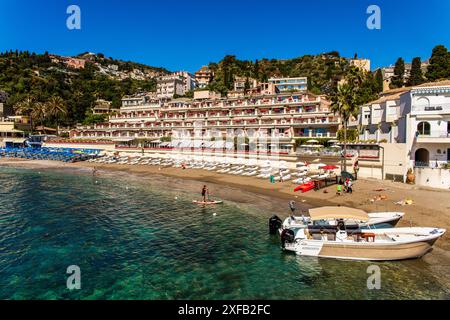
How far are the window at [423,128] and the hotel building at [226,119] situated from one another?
31.4 m

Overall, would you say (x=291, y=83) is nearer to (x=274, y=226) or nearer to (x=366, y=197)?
(x=366, y=197)

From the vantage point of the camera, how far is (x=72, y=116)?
143m

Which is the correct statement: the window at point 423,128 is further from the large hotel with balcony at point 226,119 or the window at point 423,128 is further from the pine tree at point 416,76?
the pine tree at point 416,76

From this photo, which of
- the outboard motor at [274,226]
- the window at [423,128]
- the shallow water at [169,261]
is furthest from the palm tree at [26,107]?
the window at [423,128]

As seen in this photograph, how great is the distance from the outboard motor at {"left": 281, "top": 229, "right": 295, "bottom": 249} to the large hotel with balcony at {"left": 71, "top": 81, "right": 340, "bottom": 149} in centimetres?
5397

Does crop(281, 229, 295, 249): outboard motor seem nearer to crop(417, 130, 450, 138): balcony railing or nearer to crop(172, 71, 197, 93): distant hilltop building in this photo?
crop(417, 130, 450, 138): balcony railing

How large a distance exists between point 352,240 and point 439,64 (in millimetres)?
94448

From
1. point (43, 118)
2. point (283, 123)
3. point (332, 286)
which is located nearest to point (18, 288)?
point (332, 286)

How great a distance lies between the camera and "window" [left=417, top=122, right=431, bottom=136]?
133 ft

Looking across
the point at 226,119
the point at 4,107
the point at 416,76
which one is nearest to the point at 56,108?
the point at 4,107

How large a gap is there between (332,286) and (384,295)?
2516 mm

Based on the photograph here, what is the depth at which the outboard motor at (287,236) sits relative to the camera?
20.9m

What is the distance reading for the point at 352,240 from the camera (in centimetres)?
1992

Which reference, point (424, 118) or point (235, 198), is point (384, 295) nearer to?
point (235, 198)
